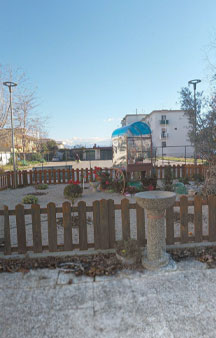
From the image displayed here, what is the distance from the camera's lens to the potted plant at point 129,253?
10.8 feet

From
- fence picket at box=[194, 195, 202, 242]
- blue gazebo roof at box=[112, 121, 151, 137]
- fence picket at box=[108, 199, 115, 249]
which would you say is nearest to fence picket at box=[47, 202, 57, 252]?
fence picket at box=[108, 199, 115, 249]

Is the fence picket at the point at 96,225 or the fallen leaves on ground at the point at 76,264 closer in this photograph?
the fallen leaves on ground at the point at 76,264

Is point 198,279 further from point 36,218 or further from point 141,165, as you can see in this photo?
point 141,165

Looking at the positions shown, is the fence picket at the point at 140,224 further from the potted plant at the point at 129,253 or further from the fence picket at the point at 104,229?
the fence picket at the point at 104,229

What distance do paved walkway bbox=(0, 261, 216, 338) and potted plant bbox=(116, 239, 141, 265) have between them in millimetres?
251

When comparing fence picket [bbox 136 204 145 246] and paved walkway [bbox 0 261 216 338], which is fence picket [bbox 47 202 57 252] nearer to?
paved walkway [bbox 0 261 216 338]

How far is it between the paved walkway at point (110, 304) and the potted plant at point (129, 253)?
0.82ft

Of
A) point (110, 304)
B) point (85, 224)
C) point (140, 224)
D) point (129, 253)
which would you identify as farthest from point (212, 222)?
point (110, 304)

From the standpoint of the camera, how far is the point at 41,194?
9641 millimetres

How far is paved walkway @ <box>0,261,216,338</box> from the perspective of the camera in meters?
2.13

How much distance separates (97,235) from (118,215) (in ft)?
8.43

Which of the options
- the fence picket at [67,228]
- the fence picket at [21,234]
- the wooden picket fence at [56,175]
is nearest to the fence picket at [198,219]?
the fence picket at [67,228]

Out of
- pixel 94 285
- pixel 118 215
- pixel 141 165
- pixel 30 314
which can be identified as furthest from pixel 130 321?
pixel 141 165

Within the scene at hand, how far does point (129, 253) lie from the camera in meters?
3.28
